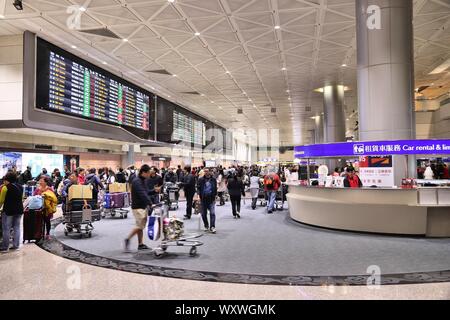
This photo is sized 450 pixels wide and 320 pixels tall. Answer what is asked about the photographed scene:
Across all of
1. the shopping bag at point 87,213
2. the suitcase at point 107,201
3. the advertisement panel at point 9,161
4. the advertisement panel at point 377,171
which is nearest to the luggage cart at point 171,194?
the suitcase at point 107,201

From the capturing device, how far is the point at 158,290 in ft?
13.4

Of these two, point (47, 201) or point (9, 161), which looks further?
point (9, 161)

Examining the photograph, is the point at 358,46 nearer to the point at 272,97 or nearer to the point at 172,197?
the point at 172,197

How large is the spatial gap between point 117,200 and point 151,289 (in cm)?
669

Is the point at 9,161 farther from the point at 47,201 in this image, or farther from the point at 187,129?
the point at 187,129

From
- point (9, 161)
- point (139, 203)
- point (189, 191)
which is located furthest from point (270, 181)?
point (9, 161)

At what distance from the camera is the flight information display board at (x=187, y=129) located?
21625 mm

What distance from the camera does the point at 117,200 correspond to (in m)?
10.3

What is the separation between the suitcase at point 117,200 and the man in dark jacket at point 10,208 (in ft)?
12.5

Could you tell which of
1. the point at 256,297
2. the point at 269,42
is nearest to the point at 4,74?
the point at 269,42

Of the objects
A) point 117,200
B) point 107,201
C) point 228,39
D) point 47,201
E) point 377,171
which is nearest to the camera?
point 47,201

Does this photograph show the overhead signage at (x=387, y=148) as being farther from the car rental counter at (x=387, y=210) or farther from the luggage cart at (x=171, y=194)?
the luggage cart at (x=171, y=194)

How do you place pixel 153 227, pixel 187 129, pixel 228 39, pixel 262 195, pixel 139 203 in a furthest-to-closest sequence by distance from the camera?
pixel 187 129, pixel 262 195, pixel 228 39, pixel 139 203, pixel 153 227

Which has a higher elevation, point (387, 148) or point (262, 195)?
point (387, 148)
